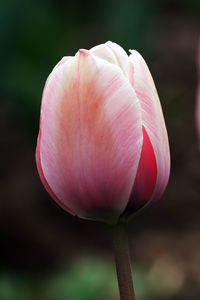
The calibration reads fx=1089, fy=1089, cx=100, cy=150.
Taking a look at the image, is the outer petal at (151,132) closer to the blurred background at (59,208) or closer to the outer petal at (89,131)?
the outer petal at (89,131)

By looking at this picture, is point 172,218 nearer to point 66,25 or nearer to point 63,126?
point 66,25

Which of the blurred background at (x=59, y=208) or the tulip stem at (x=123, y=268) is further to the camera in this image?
the blurred background at (x=59, y=208)

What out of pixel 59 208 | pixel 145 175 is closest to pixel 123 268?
pixel 145 175

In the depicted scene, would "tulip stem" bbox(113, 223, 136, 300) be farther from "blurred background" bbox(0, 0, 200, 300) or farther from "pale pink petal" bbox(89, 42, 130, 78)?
"blurred background" bbox(0, 0, 200, 300)

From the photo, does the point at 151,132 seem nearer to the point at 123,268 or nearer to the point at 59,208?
the point at 123,268

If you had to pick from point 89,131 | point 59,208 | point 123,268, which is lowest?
point 59,208

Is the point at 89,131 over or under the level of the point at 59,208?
over

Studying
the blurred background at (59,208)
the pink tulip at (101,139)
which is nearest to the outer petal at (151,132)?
the pink tulip at (101,139)

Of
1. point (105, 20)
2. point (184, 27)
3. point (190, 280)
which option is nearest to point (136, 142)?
point (190, 280)

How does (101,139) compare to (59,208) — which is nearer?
(101,139)
